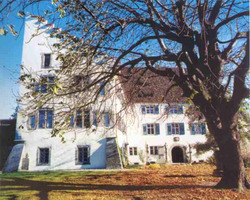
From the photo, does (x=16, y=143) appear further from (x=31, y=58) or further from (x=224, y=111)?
(x=224, y=111)

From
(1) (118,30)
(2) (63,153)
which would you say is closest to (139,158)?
(2) (63,153)

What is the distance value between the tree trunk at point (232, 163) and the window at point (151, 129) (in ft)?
68.6

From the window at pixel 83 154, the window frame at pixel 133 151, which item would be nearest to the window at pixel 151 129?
the window frame at pixel 133 151

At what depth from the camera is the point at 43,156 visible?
18.9 metres

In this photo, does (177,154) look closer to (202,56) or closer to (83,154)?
(83,154)

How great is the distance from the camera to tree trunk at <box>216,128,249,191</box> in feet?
23.4

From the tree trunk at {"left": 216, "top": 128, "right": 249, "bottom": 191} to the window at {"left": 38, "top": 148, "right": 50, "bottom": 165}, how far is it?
15307mm

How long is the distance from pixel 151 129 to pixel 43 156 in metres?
14.4

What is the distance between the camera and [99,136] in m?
19.2

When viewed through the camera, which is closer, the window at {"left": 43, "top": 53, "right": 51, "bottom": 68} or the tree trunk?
the tree trunk

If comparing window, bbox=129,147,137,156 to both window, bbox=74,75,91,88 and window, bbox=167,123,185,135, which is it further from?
window, bbox=74,75,91,88

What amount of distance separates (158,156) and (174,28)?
22295 mm

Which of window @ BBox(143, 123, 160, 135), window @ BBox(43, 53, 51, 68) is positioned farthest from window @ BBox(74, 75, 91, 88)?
window @ BBox(143, 123, 160, 135)

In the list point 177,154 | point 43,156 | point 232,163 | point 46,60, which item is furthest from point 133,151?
point 232,163
